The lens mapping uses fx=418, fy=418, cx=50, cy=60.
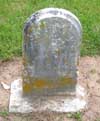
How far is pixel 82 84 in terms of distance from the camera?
4.99m

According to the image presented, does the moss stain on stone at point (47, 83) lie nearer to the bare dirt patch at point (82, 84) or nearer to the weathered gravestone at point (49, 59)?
the weathered gravestone at point (49, 59)

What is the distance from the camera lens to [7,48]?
5.57m

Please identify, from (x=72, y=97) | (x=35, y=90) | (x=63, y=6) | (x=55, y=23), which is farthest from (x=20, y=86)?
(x=63, y=6)

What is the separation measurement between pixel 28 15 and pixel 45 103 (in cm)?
204

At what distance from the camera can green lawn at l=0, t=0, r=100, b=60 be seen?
5594 millimetres

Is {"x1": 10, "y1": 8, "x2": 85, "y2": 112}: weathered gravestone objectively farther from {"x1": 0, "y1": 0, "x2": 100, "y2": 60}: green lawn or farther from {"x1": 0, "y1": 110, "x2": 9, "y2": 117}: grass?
{"x1": 0, "y1": 0, "x2": 100, "y2": 60}: green lawn

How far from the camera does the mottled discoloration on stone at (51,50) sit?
4.16 m

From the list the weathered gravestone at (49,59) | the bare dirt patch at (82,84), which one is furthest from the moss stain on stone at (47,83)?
the bare dirt patch at (82,84)

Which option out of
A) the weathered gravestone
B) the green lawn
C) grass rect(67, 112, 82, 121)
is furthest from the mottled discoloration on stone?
the green lawn

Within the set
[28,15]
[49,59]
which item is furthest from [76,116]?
[28,15]

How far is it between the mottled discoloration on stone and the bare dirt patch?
0.96 feet

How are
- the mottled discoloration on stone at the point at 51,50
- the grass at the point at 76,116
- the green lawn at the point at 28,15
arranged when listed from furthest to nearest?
the green lawn at the point at 28,15 < the grass at the point at 76,116 < the mottled discoloration on stone at the point at 51,50

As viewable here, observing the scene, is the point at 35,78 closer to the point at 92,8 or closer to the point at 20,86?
the point at 20,86

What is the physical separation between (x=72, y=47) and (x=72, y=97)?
68 cm
